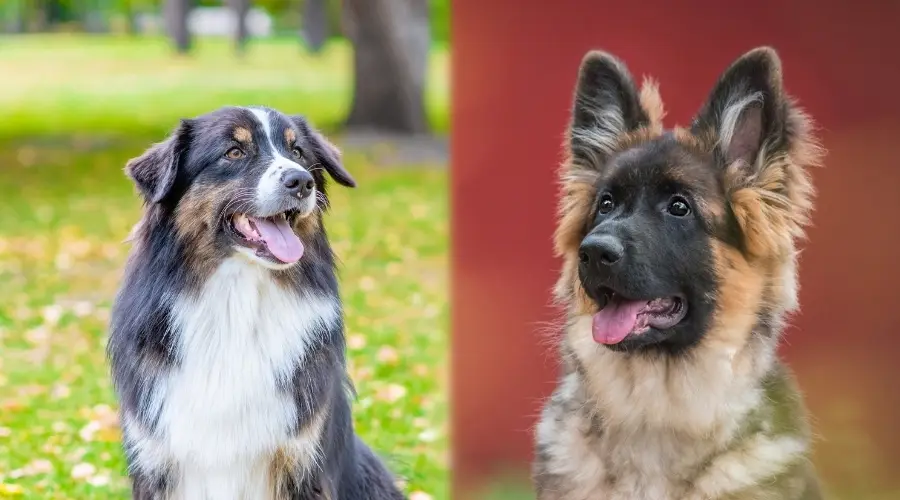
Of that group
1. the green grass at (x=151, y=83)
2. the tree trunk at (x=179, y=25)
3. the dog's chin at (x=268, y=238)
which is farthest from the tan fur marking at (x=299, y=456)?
the tree trunk at (x=179, y=25)

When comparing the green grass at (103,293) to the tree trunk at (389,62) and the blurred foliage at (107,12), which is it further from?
the blurred foliage at (107,12)

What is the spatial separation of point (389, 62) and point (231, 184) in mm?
10181

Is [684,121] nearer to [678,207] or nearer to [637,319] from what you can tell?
[678,207]

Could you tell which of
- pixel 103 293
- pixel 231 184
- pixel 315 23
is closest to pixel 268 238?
pixel 231 184

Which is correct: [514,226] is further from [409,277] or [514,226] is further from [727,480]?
[409,277]

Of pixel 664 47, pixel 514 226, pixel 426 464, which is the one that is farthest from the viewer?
pixel 426 464

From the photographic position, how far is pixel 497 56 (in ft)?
13.2

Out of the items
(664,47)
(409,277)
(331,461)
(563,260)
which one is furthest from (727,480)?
(409,277)

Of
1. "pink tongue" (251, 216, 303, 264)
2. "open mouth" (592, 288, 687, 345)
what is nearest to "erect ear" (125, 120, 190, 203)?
"pink tongue" (251, 216, 303, 264)

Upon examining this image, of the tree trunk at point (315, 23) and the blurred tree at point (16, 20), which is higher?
the tree trunk at point (315, 23)

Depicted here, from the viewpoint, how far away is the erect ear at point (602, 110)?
Result: 11.5ft

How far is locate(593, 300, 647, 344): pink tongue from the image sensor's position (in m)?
3.26

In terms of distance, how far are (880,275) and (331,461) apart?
84.8 inches

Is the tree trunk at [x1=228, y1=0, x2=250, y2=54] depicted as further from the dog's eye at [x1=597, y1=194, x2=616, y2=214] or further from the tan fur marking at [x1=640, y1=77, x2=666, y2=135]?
the dog's eye at [x1=597, y1=194, x2=616, y2=214]
